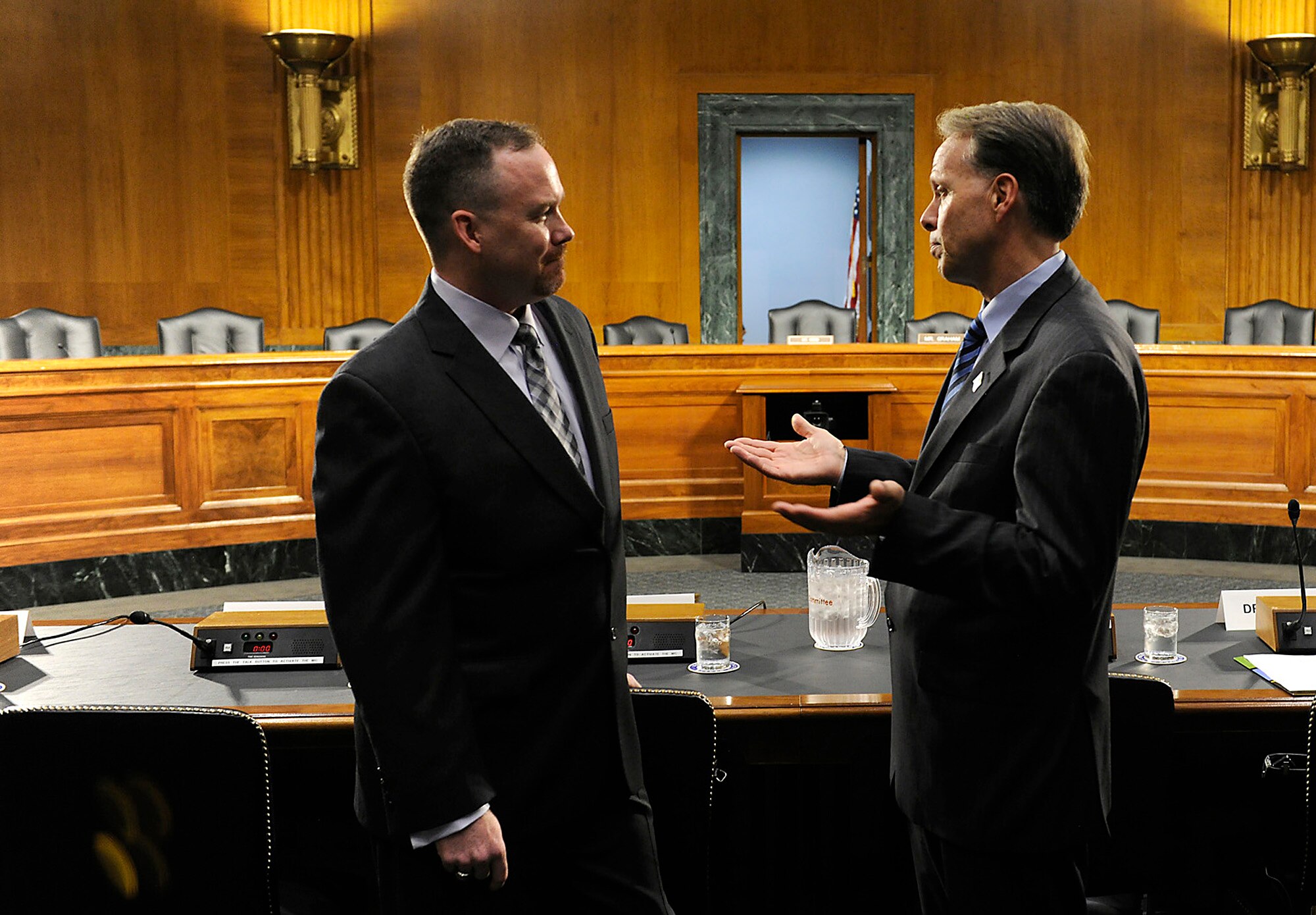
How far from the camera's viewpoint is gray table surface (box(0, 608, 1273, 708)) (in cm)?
238

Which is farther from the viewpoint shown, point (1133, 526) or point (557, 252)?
point (1133, 526)

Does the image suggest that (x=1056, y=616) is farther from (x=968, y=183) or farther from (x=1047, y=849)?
(x=968, y=183)

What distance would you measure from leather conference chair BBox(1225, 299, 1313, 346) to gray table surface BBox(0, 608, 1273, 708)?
5.73 m

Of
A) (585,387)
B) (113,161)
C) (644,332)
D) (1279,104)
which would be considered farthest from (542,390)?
(1279,104)

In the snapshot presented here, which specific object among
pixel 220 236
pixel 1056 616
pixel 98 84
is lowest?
pixel 1056 616

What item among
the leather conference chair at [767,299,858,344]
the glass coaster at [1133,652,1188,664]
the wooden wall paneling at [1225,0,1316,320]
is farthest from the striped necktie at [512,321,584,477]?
the wooden wall paneling at [1225,0,1316,320]

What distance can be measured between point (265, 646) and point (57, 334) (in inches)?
214

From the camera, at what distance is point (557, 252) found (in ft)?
5.98

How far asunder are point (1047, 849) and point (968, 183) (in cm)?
86

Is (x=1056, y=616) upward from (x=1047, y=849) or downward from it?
upward

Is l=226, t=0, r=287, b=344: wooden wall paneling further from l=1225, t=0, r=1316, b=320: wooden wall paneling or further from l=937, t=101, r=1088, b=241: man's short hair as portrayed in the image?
l=937, t=101, r=1088, b=241: man's short hair

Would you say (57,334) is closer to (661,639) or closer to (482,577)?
(661,639)

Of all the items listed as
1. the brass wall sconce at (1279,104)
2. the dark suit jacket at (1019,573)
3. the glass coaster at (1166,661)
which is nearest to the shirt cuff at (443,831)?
the dark suit jacket at (1019,573)

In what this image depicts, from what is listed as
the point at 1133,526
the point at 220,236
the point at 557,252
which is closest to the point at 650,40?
the point at 220,236
